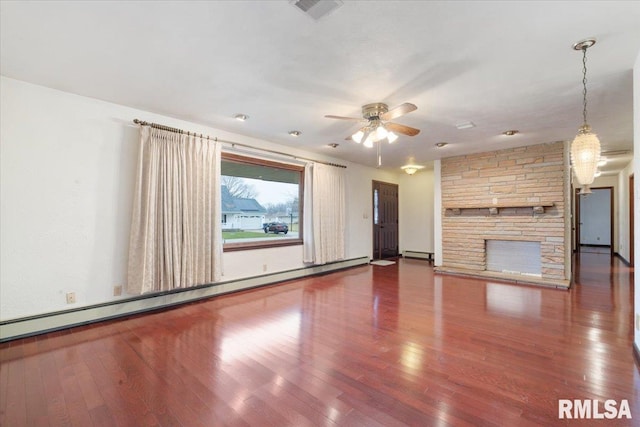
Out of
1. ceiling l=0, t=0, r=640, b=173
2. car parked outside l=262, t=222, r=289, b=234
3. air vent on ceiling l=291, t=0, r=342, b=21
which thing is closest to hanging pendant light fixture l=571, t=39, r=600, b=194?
ceiling l=0, t=0, r=640, b=173

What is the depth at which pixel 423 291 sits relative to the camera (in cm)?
475

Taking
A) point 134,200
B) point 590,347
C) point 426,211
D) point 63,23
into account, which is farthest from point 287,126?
point 426,211

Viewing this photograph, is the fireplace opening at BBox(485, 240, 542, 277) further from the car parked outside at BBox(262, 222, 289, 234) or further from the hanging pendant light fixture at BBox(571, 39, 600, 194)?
the car parked outside at BBox(262, 222, 289, 234)

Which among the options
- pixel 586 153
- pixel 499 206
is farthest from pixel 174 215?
pixel 499 206

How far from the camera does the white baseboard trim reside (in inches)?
114

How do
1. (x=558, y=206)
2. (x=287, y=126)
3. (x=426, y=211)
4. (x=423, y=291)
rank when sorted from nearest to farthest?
(x=287, y=126)
(x=423, y=291)
(x=558, y=206)
(x=426, y=211)

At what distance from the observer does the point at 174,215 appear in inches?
150

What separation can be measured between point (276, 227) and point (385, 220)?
386 cm

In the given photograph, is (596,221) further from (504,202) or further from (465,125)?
(465,125)

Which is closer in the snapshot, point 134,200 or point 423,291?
point 134,200

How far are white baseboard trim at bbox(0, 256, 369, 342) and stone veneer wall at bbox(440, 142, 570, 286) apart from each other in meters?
3.97

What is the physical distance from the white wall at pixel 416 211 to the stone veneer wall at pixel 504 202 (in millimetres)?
1825

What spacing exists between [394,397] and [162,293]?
10.7 feet

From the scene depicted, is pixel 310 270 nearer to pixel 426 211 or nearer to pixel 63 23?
pixel 426 211
